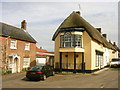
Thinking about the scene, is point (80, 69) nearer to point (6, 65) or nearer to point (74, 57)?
point (74, 57)

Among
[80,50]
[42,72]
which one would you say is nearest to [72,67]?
[80,50]

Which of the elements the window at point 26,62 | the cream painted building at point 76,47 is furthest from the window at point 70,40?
the window at point 26,62

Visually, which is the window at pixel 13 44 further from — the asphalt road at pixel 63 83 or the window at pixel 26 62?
the asphalt road at pixel 63 83

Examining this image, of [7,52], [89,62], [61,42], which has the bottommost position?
[89,62]

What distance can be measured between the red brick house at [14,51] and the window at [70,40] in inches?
276

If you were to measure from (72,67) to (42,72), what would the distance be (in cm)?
769

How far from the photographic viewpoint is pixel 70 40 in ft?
72.1

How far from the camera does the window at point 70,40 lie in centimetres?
2170

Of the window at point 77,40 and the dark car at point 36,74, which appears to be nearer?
the dark car at point 36,74

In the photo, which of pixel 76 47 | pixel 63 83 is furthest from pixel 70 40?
pixel 63 83

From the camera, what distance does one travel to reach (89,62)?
71.6 ft

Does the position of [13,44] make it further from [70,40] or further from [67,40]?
[70,40]

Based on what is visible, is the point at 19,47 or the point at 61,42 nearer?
the point at 61,42

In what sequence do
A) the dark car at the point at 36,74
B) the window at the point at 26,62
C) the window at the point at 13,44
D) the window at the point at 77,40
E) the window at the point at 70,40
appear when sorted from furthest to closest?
the window at the point at 26,62, the window at the point at 13,44, the window at the point at 77,40, the window at the point at 70,40, the dark car at the point at 36,74
